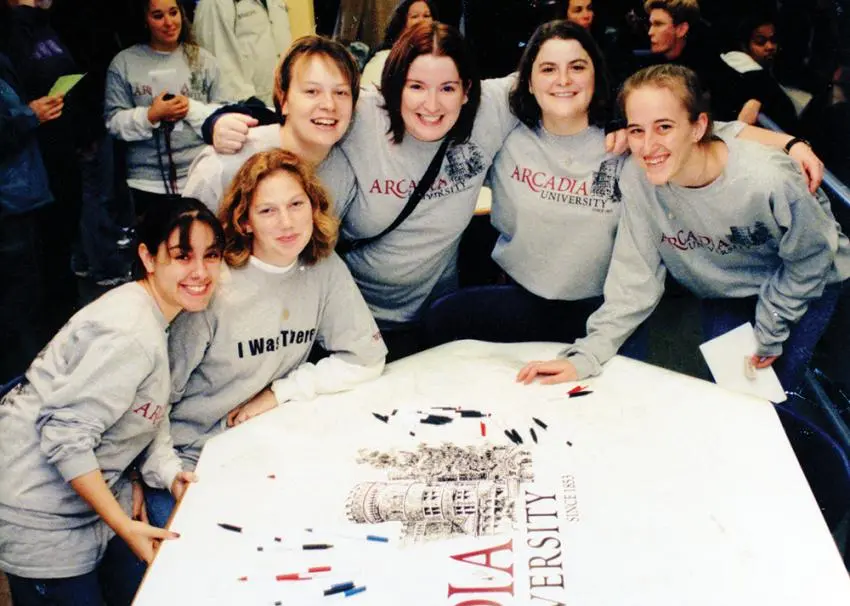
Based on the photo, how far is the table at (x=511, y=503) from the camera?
147 cm

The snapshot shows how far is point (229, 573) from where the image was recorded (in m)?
1.53

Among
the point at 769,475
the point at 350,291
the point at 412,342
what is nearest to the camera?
the point at 769,475

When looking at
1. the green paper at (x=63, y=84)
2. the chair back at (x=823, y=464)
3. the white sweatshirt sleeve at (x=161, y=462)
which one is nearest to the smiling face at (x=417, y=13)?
the green paper at (x=63, y=84)

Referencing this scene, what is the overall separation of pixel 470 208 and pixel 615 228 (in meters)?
0.43

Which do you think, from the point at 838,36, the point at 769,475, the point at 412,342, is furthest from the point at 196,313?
the point at 838,36

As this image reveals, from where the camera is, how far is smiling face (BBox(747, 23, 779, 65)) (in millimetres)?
3721

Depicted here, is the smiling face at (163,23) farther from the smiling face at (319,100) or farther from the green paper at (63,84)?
the smiling face at (319,100)

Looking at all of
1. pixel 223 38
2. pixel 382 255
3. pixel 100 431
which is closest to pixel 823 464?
pixel 382 255

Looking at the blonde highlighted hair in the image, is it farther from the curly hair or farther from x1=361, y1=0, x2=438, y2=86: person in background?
x1=361, y1=0, x2=438, y2=86: person in background

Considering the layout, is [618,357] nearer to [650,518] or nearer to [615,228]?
[615,228]

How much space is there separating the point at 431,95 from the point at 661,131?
621 mm

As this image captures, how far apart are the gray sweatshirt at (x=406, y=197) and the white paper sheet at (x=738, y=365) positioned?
82 cm

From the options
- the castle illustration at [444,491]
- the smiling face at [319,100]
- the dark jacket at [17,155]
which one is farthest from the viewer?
the dark jacket at [17,155]

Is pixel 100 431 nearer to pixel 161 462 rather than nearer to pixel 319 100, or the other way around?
pixel 161 462
